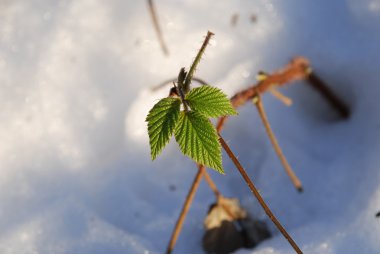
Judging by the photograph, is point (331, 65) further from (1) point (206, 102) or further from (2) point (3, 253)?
(2) point (3, 253)

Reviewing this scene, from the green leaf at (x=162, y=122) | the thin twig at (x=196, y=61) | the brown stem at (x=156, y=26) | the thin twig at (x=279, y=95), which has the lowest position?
the green leaf at (x=162, y=122)

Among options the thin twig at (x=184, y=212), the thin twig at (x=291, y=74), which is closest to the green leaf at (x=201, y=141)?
the thin twig at (x=184, y=212)

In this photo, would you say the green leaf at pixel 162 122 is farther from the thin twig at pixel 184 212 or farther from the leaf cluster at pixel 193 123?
the thin twig at pixel 184 212

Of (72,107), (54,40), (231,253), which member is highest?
(54,40)

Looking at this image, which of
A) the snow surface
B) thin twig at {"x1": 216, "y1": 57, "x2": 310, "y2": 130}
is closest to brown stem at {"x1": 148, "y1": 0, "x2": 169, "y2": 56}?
the snow surface

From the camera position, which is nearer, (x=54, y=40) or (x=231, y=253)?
(x=231, y=253)

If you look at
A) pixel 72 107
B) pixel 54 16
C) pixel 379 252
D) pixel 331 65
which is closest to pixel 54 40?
pixel 54 16
